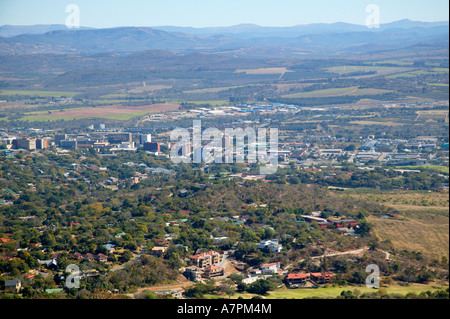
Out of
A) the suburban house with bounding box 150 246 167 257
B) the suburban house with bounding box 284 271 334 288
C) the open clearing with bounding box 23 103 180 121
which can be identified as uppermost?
the open clearing with bounding box 23 103 180 121

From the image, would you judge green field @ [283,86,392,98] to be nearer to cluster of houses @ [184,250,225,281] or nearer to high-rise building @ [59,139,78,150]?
high-rise building @ [59,139,78,150]

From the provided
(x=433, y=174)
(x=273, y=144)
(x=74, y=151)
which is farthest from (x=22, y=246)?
(x=273, y=144)

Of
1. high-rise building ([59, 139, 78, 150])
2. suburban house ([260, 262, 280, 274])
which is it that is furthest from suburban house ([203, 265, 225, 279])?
high-rise building ([59, 139, 78, 150])

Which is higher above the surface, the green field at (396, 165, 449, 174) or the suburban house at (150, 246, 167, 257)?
the green field at (396, 165, 449, 174)

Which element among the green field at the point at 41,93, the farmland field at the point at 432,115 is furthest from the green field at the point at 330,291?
the green field at the point at 41,93

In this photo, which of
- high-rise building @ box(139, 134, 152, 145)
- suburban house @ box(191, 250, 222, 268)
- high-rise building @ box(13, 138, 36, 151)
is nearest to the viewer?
suburban house @ box(191, 250, 222, 268)

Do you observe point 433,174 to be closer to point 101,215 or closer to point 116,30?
point 101,215

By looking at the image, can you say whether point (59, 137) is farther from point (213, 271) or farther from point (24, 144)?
point (213, 271)
